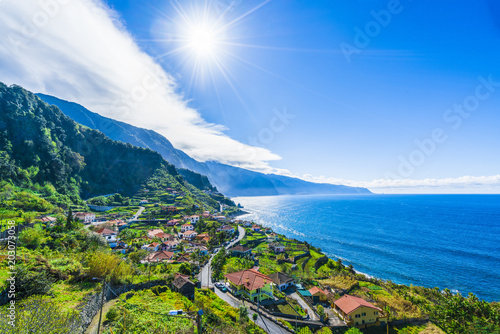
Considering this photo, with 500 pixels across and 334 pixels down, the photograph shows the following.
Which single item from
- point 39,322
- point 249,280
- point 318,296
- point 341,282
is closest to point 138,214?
point 249,280

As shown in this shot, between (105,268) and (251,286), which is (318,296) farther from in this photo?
(105,268)

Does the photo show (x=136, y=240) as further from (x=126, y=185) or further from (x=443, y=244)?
(x=443, y=244)

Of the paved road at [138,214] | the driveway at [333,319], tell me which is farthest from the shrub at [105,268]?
the paved road at [138,214]

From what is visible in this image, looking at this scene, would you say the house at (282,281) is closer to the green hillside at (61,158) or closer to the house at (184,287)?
the house at (184,287)

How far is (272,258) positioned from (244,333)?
36628mm

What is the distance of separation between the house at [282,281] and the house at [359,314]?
363 inches

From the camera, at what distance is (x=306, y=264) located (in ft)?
172

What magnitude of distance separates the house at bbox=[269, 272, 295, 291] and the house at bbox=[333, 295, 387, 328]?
30.2 ft

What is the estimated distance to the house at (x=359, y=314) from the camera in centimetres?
2745

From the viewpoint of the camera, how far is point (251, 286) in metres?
30.4

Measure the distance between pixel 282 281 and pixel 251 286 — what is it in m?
8.60

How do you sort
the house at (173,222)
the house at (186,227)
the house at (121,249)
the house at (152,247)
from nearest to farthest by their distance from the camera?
1. the house at (121,249)
2. the house at (152,247)
3. the house at (186,227)
4. the house at (173,222)

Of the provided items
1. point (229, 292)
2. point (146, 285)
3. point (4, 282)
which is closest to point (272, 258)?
point (229, 292)

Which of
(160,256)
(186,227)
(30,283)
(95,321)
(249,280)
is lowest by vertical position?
(249,280)
